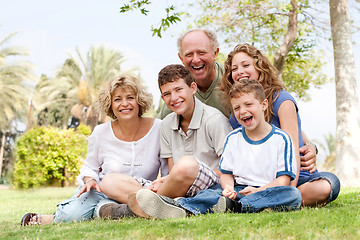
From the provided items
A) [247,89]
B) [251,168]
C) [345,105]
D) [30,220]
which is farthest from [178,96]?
[345,105]

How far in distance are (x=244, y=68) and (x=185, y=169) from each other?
1356 mm

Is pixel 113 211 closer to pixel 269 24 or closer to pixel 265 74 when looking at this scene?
pixel 265 74

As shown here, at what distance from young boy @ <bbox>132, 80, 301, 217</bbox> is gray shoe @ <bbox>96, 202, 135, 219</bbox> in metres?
0.37

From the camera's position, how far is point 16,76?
30.5 meters

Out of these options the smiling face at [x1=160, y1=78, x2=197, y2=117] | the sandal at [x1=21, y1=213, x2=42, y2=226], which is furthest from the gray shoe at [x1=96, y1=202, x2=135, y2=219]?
the smiling face at [x1=160, y1=78, x2=197, y2=117]

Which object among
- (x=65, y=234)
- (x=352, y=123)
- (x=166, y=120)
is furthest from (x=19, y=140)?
(x=65, y=234)

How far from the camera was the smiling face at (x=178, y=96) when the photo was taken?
4570 mm

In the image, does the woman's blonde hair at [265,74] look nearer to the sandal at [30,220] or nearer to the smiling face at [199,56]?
the smiling face at [199,56]

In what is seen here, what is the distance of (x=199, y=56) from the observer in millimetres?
5555

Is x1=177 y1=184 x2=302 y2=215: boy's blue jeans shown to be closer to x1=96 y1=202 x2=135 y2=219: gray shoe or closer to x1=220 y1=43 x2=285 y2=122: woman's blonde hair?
x1=96 y1=202 x2=135 y2=219: gray shoe

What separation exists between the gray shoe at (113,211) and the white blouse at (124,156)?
1.78 feet

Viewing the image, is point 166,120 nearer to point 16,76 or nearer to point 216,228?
point 216,228

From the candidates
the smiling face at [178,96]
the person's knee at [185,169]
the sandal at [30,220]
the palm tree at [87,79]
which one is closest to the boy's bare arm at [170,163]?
the smiling face at [178,96]

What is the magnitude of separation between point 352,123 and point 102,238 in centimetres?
1045
